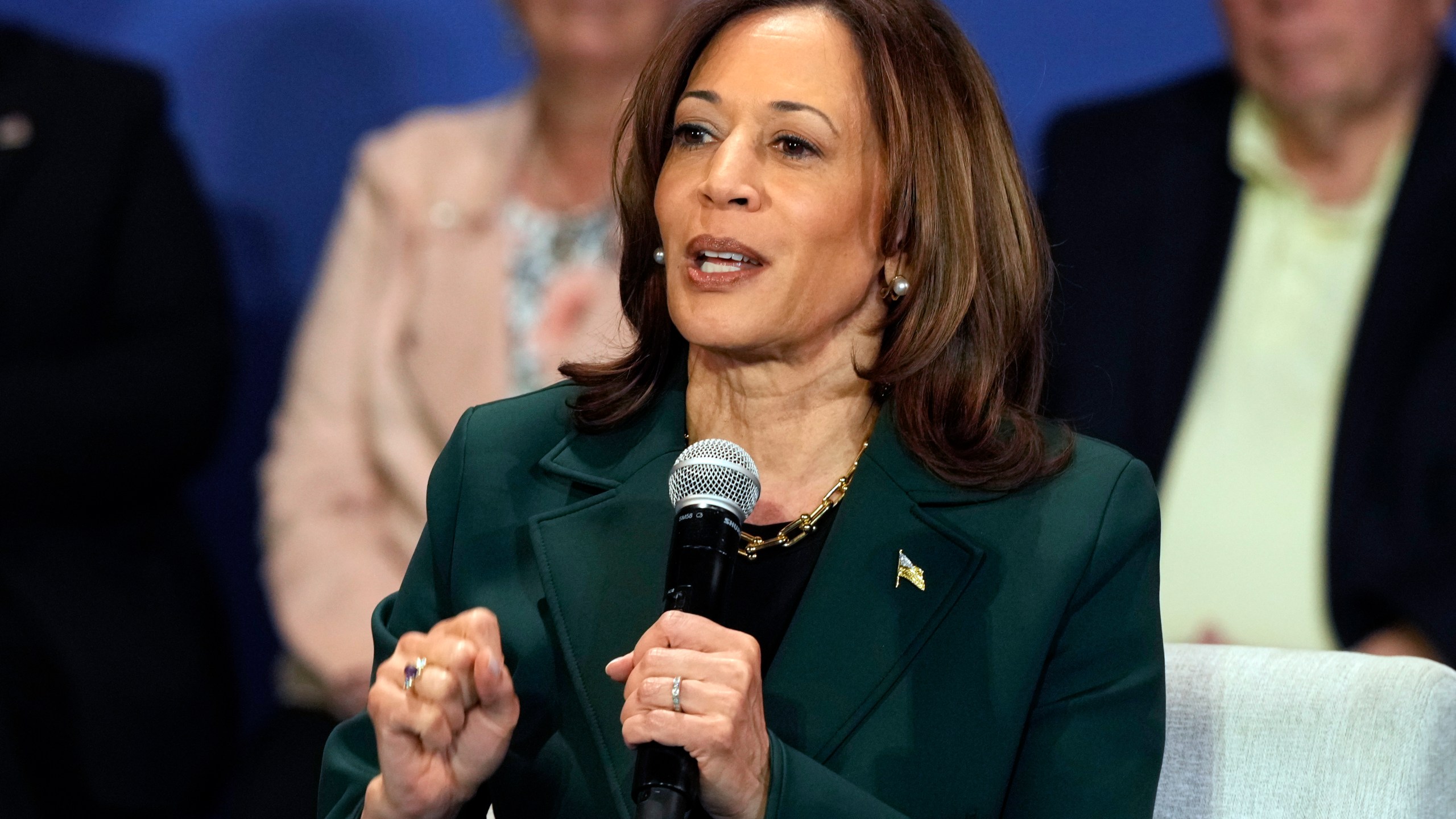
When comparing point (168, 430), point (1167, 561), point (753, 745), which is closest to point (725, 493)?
point (753, 745)

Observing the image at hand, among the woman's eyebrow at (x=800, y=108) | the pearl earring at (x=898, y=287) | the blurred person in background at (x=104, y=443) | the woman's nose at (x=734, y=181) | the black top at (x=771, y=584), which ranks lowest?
the blurred person in background at (x=104, y=443)

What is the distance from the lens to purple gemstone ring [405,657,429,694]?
1.40m

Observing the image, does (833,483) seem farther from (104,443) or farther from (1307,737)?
(104,443)

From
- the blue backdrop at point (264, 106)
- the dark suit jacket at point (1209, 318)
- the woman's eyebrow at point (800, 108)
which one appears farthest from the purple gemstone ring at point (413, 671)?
the blue backdrop at point (264, 106)

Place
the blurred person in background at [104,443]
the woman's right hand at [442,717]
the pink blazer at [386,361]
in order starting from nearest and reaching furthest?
the woman's right hand at [442,717] → the blurred person in background at [104,443] → the pink blazer at [386,361]

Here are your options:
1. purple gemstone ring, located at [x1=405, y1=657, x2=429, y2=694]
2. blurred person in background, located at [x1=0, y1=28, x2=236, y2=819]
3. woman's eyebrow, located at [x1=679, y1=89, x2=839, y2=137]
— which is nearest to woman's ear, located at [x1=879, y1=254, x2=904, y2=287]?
woman's eyebrow, located at [x1=679, y1=89, x2=839, y2=137]

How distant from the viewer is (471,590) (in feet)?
5.67

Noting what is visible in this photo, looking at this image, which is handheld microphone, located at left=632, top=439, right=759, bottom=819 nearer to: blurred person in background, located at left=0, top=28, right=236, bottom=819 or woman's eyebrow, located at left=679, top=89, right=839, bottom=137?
woman's eyebrow, located at left=679, top=89, right=839, bottom=137

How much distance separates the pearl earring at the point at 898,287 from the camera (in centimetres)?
180

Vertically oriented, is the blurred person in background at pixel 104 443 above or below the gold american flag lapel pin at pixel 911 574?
below

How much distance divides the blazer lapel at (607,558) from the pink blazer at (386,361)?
3.74ft

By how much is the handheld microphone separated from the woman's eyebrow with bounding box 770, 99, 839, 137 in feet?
1.43

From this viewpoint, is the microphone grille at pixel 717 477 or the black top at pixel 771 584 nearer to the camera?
the microphone grille at pixel 717 477

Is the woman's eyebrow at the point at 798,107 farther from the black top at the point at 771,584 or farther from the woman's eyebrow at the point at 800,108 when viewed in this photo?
the black top at the point at 771,584
